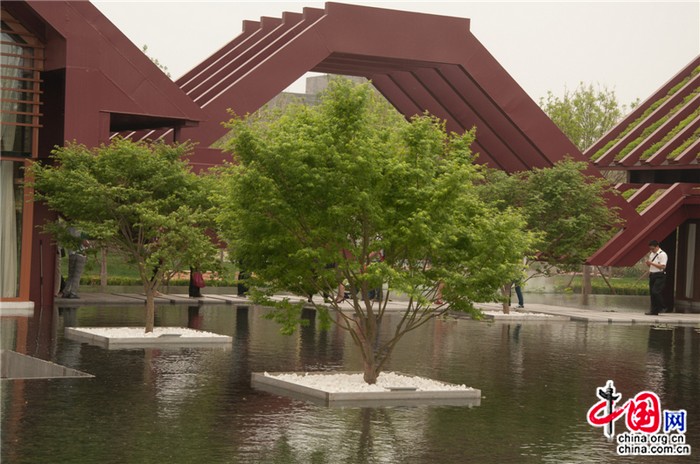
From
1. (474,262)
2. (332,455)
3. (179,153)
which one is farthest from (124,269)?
(332,455)

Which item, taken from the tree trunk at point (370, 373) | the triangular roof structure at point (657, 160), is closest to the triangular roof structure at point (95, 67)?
the tree trunk at point (370, 373)

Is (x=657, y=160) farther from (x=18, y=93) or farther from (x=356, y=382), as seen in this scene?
(x=356, y=382)

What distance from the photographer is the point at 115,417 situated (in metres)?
13.0

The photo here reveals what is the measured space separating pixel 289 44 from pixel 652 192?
529 inches

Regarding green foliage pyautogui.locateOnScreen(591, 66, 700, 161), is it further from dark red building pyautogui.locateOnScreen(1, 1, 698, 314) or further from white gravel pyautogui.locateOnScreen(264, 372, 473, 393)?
white gravel pyautogui.locateOnScreen(264, 372, 473, 393)

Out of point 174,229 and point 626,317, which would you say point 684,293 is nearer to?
point 626,317

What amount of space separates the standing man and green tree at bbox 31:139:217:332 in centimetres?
1583

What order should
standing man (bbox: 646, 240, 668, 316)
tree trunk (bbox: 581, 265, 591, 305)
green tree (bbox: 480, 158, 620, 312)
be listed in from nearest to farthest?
green tree (bbox: 480, 158, 620, 312) → standing man (bbox: 646, 240, 668, 316) → tree trunk (bbox: 581, 265, 591, 305)

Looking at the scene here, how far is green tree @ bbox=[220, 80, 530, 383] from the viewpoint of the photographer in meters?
15.2

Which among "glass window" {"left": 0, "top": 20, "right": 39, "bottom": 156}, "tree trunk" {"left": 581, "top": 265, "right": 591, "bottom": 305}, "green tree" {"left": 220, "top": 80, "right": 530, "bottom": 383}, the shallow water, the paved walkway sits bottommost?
the shallow water

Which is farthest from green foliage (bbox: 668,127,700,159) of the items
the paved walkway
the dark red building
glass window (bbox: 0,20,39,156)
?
glass window (bbox: 0,20,39,156)

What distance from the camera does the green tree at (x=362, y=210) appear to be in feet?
49.8

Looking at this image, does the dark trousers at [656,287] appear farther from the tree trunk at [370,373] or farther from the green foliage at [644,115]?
the tree trunk at [370,373]

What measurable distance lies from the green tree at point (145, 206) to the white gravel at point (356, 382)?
5.48m
